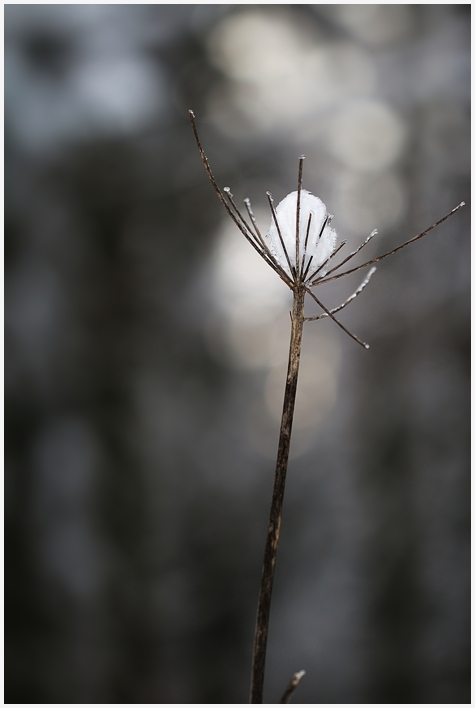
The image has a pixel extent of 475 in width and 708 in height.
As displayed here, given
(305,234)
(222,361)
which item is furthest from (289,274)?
(222,361)

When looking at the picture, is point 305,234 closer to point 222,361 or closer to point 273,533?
point 273,533

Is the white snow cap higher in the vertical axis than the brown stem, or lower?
higher

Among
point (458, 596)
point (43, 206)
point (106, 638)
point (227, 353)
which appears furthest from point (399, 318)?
point (106, 638)

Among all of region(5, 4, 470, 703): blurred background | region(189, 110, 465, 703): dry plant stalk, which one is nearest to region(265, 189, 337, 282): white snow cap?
region(189, 110, 465, 703): dry plant stalk

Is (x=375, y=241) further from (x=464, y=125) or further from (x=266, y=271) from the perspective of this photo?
(x=464, y=125)

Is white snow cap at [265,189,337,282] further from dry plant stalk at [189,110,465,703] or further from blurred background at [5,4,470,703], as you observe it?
blurred background at [5,4,470,703]

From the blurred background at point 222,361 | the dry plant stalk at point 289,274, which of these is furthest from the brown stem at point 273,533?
the blurred background at point 222,361
